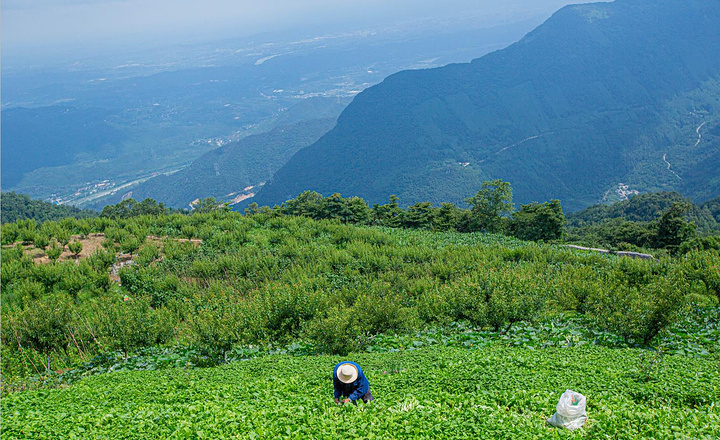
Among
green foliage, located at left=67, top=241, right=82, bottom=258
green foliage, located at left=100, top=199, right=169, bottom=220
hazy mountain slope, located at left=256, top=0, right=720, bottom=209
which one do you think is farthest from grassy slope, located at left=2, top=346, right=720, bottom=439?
hazy mountain slope, located at left=256, top=0, right=720, bottom=209

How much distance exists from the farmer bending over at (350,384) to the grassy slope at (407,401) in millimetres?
320

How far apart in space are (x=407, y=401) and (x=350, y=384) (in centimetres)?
112

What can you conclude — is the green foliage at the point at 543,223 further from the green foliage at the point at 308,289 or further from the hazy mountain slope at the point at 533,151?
the hazy mountain slope at the point at 533,151

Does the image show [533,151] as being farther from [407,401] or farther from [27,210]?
[407,401]

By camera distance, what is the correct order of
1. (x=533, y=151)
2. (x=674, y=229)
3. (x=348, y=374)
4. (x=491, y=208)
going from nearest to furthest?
(x=348, y=374) → (x=674, y=229) → (x=491, y=208) → (x=533, y=151)

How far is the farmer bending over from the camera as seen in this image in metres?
8.33

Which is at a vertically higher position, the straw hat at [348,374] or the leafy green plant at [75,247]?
the straw hat at [348,374]

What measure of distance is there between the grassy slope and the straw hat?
53 cm

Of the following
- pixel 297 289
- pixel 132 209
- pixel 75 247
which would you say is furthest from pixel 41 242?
pixel 132 209

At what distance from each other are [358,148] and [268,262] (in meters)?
167

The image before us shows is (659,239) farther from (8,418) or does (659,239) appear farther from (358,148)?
(358,148)

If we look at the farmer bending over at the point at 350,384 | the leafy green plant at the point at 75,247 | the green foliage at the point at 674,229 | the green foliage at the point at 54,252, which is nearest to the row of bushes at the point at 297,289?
the green foliage at the point at 54,252

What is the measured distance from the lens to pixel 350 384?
8.42 metres

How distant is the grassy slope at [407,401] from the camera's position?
7.32 m
